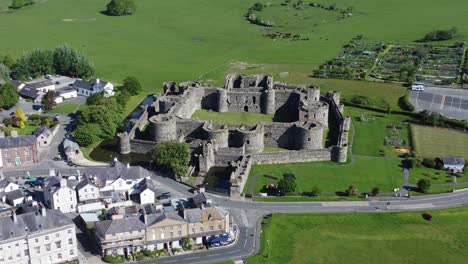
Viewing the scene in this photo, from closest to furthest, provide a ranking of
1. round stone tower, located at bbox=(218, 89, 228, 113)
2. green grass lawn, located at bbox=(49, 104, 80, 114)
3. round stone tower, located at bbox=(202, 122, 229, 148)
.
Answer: round stone tower, located at bbox=(202, 122, 229, 148)
round stone tower, located at bbox=(218, 89, 228, 113)
green grass lawn, located at bbox=(49, 104, 80, 114)

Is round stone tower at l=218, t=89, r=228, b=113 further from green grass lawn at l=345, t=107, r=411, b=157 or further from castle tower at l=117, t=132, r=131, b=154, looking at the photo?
green grass lawn at l=345, t=107, r=411, b=157

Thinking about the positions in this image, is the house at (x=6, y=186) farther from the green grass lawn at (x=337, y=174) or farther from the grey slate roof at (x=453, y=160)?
the grey slate roof at (x=453, y=160)

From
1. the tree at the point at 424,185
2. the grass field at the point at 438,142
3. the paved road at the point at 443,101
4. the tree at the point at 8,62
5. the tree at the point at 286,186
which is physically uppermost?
the paved road at the point at 443,101

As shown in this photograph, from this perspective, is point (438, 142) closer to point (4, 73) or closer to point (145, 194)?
point (145, 194)

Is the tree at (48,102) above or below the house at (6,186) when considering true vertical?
above

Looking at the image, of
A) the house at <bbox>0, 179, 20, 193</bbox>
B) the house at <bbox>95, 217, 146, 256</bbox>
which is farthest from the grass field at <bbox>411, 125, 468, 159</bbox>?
the house at <bbox>0, 179, 20, 193</bbox>

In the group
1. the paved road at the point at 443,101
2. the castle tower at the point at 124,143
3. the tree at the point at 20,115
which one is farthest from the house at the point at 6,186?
the paved road at the point at 443,101
